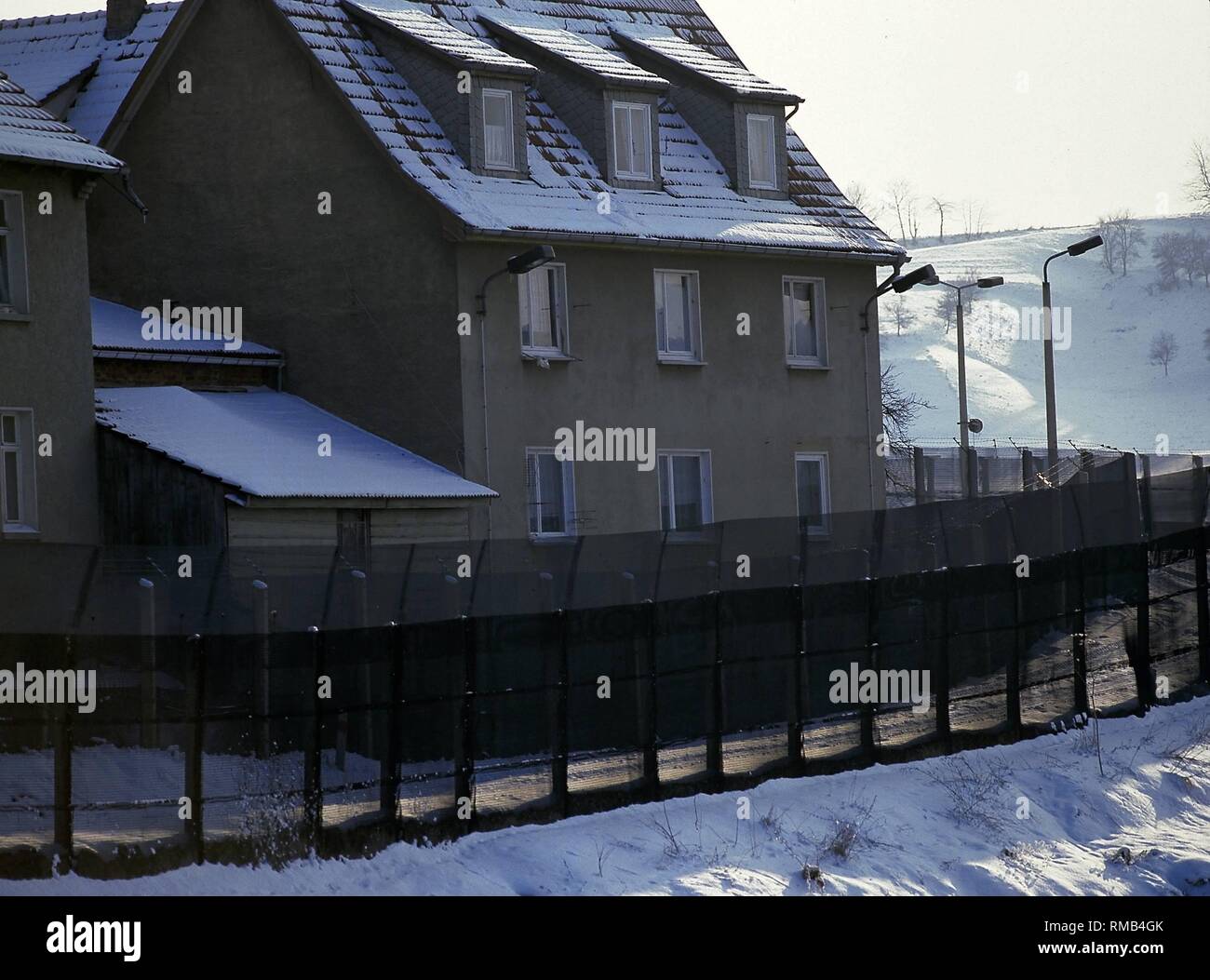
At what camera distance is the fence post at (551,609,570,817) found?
693 inches

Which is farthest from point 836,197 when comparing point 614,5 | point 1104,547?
point 1104,547

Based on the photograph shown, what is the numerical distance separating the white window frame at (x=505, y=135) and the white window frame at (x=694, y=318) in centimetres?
309

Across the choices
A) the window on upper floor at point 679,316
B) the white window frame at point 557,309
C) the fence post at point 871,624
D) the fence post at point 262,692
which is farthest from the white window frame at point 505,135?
the fence post at point 262,692

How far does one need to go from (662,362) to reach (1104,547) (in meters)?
11.0

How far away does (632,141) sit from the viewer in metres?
34.2

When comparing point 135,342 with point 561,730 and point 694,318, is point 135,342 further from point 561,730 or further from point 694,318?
point 561,730

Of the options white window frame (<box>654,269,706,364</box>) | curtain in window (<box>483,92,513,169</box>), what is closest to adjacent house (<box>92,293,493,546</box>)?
curtain in window (<box>483,92,513,169</box>)

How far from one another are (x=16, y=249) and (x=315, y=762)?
1273 centimetres

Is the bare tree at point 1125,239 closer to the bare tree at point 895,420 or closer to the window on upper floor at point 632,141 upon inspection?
the bare tree at point 895,420

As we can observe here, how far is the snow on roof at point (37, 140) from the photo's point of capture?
2541 centimetres

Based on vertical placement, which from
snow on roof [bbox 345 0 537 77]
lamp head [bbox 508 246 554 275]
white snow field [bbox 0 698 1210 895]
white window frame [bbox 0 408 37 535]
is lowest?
white snow field [bbox 0 698 1210 895]

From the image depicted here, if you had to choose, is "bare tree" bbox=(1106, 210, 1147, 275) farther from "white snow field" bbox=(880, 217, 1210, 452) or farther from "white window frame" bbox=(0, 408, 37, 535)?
"white window frame" bbox=(0, 408, 37, 535)

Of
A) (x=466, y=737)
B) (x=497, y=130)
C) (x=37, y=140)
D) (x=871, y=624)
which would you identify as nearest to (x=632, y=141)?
(x=497, y=130)

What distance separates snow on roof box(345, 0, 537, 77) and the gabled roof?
17.9ft
